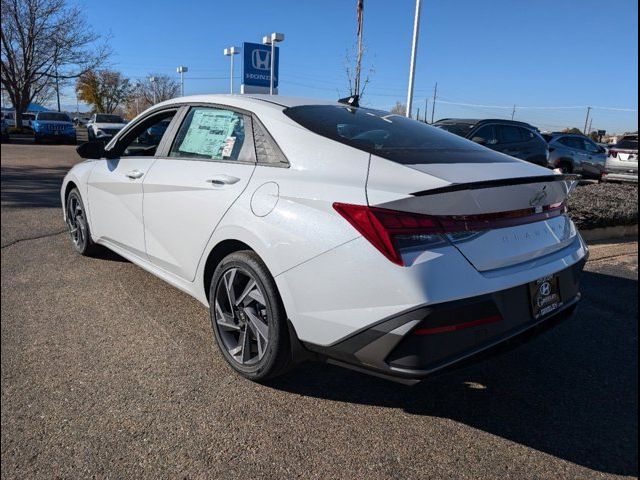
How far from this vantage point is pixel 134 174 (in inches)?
146

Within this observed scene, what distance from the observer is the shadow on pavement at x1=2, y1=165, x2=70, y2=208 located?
24.5 ft

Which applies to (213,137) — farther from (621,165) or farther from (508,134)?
(621,165)

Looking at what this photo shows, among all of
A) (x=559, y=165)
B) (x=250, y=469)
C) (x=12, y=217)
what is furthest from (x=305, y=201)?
(x=559, y=165)

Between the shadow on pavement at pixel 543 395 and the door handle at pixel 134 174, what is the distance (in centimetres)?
189

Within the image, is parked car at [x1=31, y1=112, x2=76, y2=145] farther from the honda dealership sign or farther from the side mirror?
the side mirror

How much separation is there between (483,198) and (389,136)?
88 centimetres

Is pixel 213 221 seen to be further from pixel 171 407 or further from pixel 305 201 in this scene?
pixel 171 407

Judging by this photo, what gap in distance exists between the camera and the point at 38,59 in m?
31.3

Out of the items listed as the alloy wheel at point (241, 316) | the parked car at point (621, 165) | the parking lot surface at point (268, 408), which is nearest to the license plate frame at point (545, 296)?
the parking lot surface at point (268, 408)

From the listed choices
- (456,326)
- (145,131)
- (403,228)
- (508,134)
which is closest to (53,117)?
(508,134)

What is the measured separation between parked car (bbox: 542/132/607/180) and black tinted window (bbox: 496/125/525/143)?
16.4 ft

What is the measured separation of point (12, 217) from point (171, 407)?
513cm

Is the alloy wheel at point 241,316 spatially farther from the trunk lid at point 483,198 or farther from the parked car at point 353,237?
the trunk lid at point 483,198

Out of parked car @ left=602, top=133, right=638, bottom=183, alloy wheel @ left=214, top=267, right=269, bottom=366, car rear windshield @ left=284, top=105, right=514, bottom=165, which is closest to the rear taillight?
car rear windshield @ left=284, top=105, right=514, bottom=165
